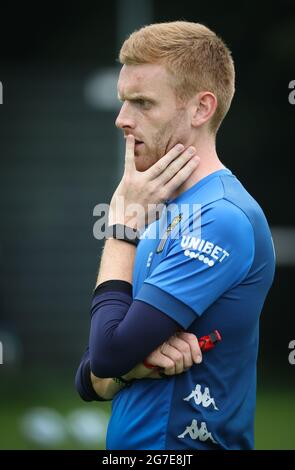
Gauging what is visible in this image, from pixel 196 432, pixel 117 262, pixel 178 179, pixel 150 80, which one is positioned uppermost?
pixel 150 80

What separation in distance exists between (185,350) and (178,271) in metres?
0.25

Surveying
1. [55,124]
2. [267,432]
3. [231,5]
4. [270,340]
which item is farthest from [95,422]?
[231,5]

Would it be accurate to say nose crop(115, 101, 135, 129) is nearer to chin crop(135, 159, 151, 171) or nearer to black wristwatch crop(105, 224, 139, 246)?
chin crop(135, 159, 151, 171)

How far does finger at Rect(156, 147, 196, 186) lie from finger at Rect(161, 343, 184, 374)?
590 mm

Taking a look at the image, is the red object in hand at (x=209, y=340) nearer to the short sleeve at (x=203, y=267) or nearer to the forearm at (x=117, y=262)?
the short sleeve at (x=203, y=267)

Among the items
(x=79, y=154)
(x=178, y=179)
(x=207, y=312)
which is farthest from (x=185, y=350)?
(x=79, y=154)

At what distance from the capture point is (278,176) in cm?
914

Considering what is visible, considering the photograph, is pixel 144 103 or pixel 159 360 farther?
pixel 144 103

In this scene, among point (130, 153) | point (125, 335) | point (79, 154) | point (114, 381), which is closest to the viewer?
point (125, 335)

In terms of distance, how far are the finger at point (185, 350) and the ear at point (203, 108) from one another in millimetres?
788

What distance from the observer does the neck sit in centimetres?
312

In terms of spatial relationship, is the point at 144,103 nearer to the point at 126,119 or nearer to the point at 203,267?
the point at 126,119

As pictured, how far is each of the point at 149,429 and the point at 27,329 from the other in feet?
19.5

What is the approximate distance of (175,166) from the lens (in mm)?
3078
